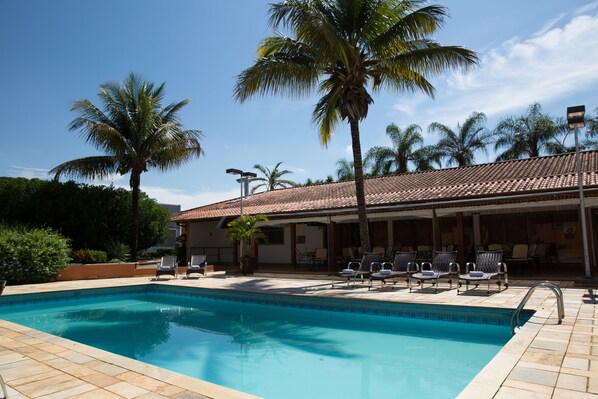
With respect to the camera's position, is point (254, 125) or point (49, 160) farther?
point (49, 160)

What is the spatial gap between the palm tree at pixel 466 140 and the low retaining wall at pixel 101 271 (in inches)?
967

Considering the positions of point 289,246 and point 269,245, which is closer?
point 289,246

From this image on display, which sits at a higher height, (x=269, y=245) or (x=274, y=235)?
(x=274, y=235)

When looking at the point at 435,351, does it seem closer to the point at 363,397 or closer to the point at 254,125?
the point at 363,397

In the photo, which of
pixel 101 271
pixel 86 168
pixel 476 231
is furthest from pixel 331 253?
pixel 86 168

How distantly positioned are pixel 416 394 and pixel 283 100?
425 inches

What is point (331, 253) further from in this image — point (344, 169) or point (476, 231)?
point (344, 169)

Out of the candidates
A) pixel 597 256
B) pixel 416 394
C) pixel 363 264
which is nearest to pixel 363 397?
pixel 416 394

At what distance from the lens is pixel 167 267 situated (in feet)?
54.4

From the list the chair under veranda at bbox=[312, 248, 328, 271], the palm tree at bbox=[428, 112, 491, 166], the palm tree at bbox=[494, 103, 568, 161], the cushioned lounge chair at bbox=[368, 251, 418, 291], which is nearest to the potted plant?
the chair under veranda at bbox=[312, 248, 328, 271]

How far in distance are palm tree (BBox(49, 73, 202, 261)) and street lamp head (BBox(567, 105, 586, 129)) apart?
16.7m

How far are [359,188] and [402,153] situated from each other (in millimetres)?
23644

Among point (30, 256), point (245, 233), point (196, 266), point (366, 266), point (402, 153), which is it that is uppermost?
point (402, 153)

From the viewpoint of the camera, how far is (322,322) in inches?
361
